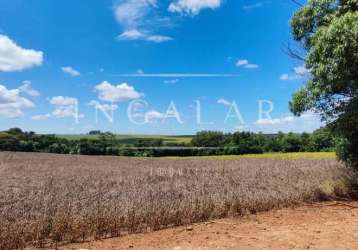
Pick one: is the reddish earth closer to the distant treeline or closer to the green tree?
the green tree

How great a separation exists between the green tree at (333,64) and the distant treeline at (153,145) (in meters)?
42.6

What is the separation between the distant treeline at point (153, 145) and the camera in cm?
5981

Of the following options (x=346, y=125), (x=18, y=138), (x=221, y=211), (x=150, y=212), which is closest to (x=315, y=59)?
(x=346, y=125)

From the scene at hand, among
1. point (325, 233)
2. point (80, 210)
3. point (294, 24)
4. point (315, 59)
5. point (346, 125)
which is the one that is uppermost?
point (294, 24)

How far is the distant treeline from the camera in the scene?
59.8 metres

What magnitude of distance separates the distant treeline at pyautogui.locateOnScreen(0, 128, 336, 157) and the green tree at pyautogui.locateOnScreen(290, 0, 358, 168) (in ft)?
140

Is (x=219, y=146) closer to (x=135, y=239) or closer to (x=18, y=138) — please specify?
(x=18, y=138)

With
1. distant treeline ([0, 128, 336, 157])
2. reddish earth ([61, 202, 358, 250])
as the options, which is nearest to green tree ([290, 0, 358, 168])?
reddish earth ([61, 202, 358, 250])

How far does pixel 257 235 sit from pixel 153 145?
56292 millimetres

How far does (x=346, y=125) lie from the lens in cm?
1402

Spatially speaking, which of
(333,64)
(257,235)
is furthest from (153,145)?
(257,235)

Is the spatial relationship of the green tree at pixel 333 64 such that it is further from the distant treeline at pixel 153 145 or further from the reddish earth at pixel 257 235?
the distant treeline at pixel 153 145

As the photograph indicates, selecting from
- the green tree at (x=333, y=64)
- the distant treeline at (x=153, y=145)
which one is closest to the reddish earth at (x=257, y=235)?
the green tree at (x=333, y=64)

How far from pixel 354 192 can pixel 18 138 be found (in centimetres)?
5558
